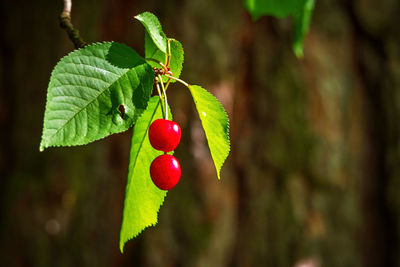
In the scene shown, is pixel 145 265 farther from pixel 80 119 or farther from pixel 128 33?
pixel 80 119

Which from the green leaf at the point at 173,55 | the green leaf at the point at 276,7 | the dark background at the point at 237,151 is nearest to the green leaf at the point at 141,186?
the green leaf at the point at 173,55

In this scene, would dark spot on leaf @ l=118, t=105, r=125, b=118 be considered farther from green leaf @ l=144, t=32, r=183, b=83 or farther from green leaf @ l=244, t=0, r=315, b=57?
green leaf @ l=244, t=0, r=315, b=57

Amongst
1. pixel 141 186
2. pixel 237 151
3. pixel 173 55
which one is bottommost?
pixel 237 151

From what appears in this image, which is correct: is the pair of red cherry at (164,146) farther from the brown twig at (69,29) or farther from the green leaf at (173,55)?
the brown twig at (69,29)

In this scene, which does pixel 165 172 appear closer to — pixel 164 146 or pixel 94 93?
pixel 164 146

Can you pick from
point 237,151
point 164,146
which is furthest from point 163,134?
point 237,151

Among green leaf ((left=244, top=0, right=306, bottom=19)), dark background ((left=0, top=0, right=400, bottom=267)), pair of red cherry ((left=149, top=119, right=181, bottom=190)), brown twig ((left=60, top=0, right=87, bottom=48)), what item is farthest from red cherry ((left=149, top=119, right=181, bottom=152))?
dark background ((left=0, top=0, right=400, bottom=267))
